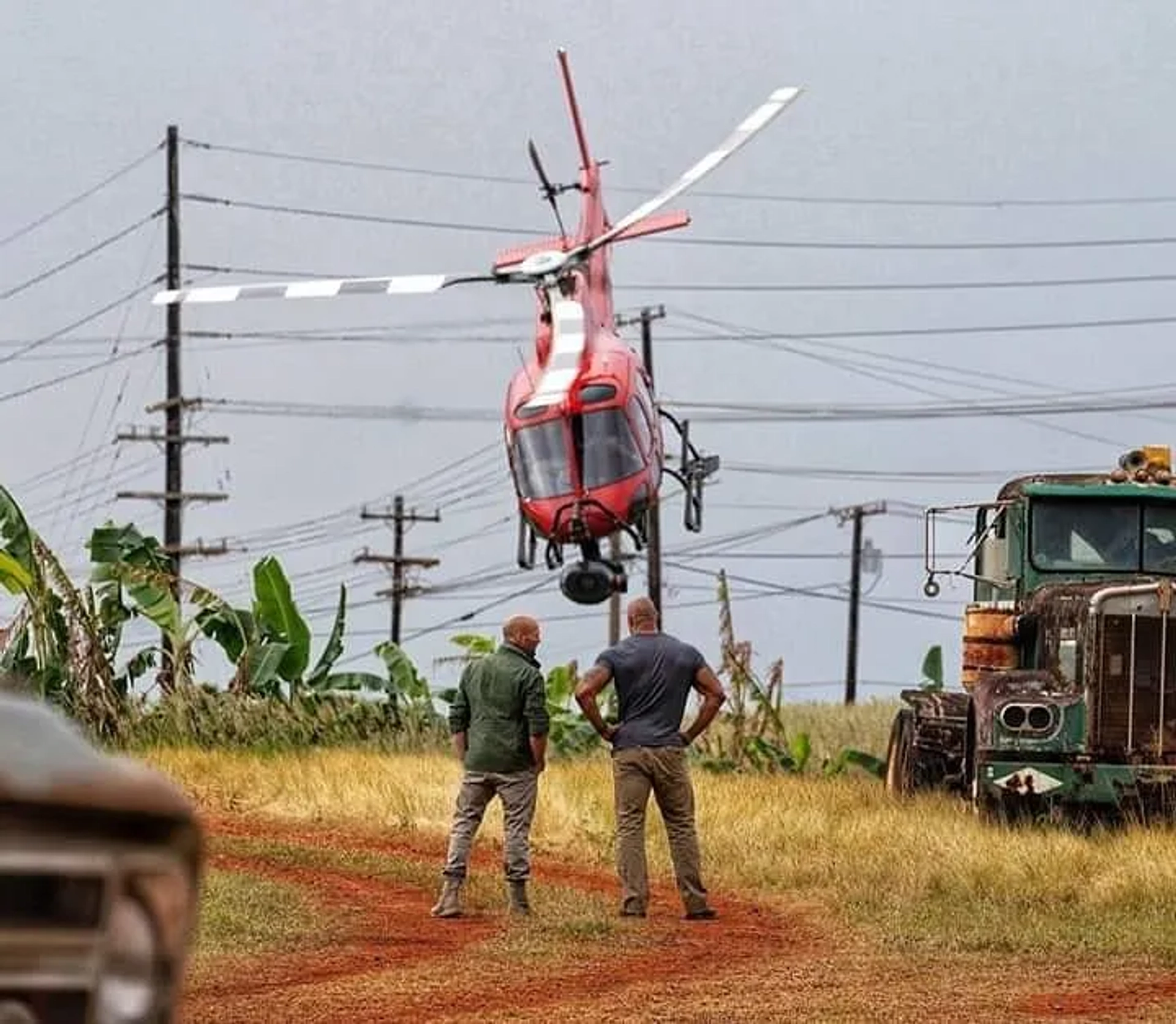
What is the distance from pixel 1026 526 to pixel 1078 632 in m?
1.56

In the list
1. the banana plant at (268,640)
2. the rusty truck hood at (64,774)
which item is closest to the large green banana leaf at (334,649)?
the banana plant at (268,640)

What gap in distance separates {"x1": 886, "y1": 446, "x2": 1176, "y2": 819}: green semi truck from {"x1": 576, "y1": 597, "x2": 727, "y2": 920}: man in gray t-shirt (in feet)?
15.1

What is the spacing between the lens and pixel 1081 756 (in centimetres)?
1894

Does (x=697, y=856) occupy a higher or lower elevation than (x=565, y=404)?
lower

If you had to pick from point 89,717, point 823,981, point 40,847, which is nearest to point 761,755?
point 89,717

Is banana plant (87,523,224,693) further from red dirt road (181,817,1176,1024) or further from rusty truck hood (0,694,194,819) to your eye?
rusty truck hood (0,694,194,819)

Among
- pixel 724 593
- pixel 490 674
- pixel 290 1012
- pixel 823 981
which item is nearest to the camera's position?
pixel 290 1012

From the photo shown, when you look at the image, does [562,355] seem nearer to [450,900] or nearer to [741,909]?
[741,909]

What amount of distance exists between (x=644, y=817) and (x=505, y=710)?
106cm

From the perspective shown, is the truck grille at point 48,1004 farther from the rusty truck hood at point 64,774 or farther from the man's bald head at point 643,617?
the man's bald head at point 643,617

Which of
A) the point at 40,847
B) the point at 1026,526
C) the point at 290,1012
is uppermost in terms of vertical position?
the point at 1026,526

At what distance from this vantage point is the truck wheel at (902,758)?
73.2 feet

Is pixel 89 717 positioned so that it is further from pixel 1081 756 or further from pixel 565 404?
pixel 1081 756

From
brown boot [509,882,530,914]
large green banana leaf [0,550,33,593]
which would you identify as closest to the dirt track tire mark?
brown boot [509,882,530,914]
